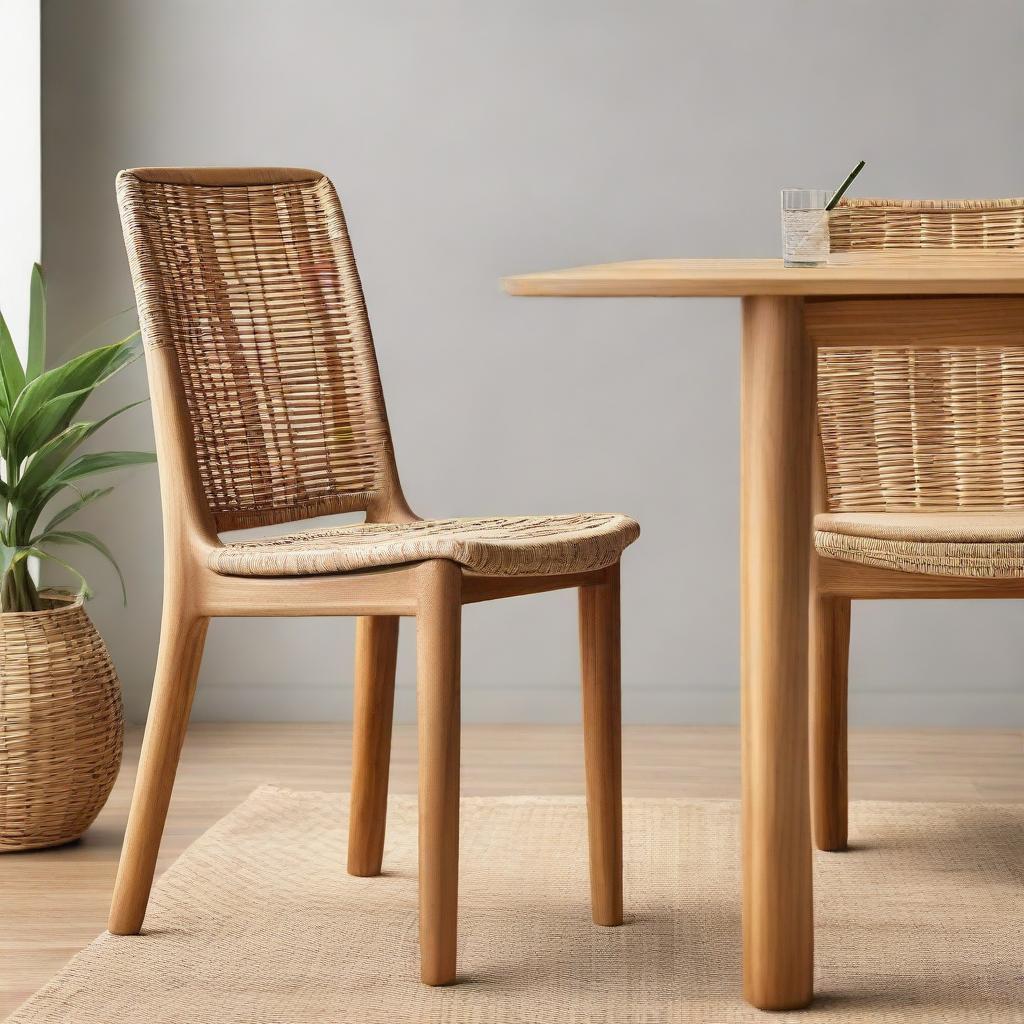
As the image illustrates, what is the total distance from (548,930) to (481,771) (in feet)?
2.70

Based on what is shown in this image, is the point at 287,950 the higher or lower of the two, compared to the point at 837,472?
lower

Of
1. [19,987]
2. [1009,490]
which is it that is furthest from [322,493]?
[1009,490]

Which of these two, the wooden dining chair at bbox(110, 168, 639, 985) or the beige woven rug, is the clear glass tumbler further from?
the beige woven rug

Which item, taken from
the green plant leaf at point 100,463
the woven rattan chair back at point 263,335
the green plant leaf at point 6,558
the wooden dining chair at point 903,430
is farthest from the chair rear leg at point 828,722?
the green plant leaf at point 6,558

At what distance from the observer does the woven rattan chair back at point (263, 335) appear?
5.70 ft

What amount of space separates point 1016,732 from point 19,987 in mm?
1929

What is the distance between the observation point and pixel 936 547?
161cm

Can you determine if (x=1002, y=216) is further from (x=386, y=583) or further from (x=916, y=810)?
(x=386, y=583)

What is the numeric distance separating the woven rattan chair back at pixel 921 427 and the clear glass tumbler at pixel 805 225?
44cm

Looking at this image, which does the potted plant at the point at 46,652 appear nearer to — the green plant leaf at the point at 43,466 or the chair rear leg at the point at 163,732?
the green plant leaf at the point at 43,466

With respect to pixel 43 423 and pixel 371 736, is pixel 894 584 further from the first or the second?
pixel 43 423

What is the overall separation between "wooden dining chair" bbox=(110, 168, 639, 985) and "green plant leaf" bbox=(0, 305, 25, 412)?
42 cm

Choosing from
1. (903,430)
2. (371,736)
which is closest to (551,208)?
(903,430)

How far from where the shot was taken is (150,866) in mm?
1646
